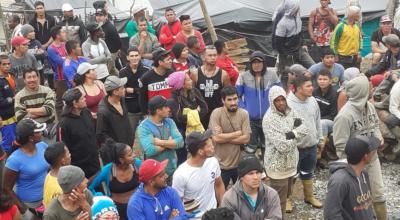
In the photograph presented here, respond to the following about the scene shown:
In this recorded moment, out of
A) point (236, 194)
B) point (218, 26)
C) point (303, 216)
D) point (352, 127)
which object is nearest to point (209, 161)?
point (236, 194)

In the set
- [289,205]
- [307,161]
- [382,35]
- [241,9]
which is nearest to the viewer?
[307,161]

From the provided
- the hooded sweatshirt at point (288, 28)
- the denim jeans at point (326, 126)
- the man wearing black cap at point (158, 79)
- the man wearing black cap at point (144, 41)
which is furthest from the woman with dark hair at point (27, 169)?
the hooded sweatshirt at point (288, 28)

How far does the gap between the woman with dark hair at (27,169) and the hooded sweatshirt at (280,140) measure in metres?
2.48

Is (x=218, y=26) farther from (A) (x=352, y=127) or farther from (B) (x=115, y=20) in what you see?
(A) (x=352, y=127)

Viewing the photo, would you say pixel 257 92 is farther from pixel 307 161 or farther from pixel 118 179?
pixel 118 179

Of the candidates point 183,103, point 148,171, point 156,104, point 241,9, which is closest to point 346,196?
point 148,171

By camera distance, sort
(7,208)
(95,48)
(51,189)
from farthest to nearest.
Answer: (95,48)
(51,189)
(7,208)

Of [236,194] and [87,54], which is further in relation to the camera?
[87,54]

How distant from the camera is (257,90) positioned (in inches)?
308

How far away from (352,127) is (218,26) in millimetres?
9272

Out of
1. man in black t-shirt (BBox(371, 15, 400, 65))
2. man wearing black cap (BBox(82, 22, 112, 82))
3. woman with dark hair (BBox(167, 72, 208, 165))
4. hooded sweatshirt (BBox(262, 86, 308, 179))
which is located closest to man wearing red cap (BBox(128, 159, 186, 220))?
hooded sweatshirt (BBox(262, 86, 308, 179))

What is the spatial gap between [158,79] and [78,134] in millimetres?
1870

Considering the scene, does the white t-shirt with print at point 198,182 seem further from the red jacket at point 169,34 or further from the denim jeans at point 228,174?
the red jacket at point 169,34

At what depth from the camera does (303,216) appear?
7.37 metres
